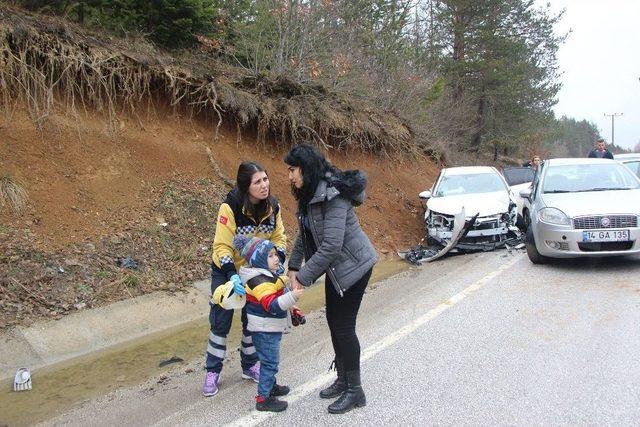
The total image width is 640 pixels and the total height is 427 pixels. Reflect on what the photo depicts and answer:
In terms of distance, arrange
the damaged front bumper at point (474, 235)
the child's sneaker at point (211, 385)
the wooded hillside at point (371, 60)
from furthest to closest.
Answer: the wooded hillside at point (371, 60) < the damaged front bumper at point (474, 235) < the child's sneaker at point (211, 385)

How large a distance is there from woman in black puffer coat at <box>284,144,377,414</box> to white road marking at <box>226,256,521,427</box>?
16.0 inches

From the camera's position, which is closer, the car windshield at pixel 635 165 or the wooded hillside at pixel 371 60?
the wooded hillside at pixel 371 60

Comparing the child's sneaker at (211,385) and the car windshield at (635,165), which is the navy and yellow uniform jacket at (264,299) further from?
the car windshield at (635,165)

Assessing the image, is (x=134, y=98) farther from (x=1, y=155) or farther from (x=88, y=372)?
(x=88, y=372)

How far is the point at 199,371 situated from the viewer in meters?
4.74

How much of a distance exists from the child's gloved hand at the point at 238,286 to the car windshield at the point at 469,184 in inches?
329

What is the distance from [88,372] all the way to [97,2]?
293 inches

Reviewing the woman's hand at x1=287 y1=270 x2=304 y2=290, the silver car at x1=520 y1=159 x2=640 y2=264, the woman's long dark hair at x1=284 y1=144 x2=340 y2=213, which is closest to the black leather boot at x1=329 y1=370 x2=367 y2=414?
the woman's hand at x1=287 y1=270 x2=304 y2=290

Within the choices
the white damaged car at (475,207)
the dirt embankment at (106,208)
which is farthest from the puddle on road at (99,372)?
the white damaged car at (475,207)

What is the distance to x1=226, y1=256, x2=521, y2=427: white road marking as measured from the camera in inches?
142

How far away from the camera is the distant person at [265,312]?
3.65 metres

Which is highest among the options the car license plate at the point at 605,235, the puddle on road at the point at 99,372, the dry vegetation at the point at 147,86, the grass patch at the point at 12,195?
the dry vegetation at the point at 147,86

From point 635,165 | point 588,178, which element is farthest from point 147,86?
point 635,165

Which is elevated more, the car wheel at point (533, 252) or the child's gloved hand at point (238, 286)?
the child's gloved hand at point (238, 286)
